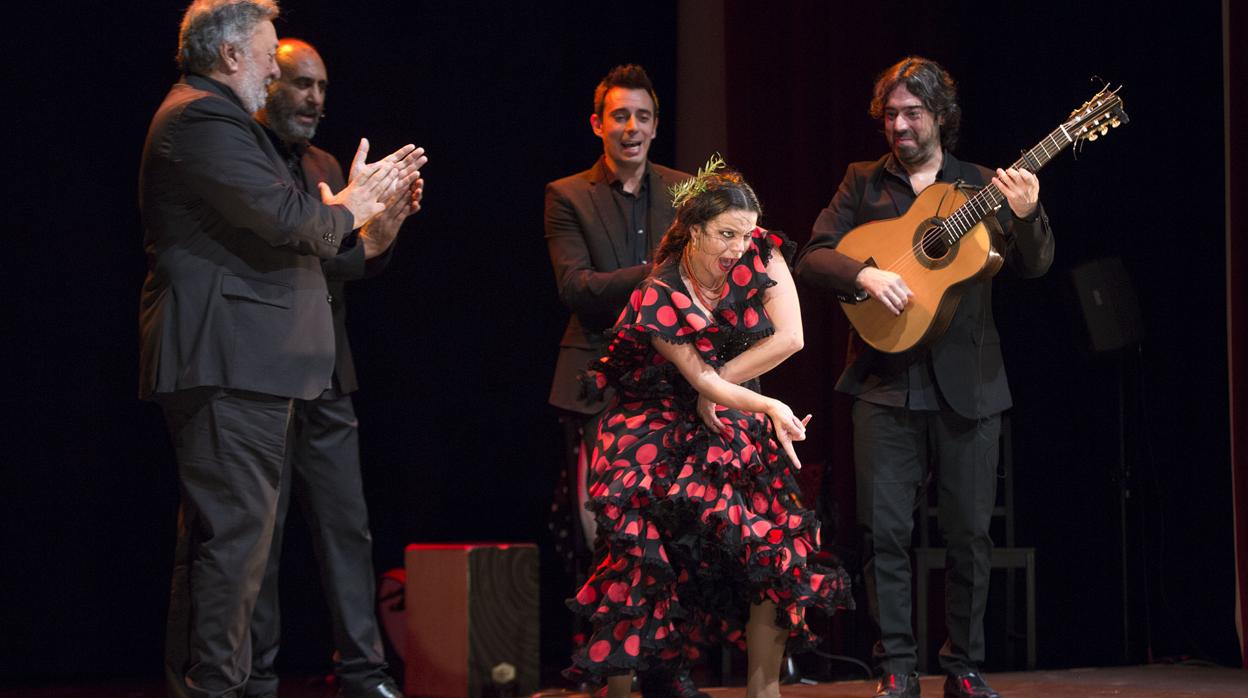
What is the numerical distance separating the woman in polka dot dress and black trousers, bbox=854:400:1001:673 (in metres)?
0.54

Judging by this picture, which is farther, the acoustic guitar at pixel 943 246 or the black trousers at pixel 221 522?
the acoustic guitar at pixel 943 246

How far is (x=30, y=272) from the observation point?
4523 millimetres

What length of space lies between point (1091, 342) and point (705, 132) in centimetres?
166

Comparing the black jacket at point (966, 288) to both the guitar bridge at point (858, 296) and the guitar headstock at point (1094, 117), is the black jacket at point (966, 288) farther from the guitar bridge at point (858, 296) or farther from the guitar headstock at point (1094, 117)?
the guitar headstock at point (1094, 117)

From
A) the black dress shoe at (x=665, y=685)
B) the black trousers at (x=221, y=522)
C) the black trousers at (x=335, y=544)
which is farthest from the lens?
the black trousers at (x=335, y=544)

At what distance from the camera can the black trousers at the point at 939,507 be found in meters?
3.67

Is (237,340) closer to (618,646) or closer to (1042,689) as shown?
(618,646)

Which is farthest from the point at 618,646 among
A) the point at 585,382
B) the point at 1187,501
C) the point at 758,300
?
the point at 1187,501

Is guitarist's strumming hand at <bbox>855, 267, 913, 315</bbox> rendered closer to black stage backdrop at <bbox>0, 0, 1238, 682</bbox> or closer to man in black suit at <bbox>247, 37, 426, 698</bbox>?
man in black suit at <bbox>247, 37, 426, 698</bbox>

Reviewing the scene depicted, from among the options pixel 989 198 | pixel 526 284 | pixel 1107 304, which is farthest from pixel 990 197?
pixel 526 284

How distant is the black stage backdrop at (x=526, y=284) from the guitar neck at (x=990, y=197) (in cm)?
164

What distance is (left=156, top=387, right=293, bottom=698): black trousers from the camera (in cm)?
281

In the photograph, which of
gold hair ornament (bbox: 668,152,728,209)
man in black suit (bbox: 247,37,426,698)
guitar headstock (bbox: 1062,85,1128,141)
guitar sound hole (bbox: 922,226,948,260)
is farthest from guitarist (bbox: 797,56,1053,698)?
Result: man in black suit (bbox: 247,37,426,698)

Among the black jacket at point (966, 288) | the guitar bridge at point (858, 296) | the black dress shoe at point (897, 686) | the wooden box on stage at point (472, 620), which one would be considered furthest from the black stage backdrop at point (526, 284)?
the black dress shoe at point (897, 686)
